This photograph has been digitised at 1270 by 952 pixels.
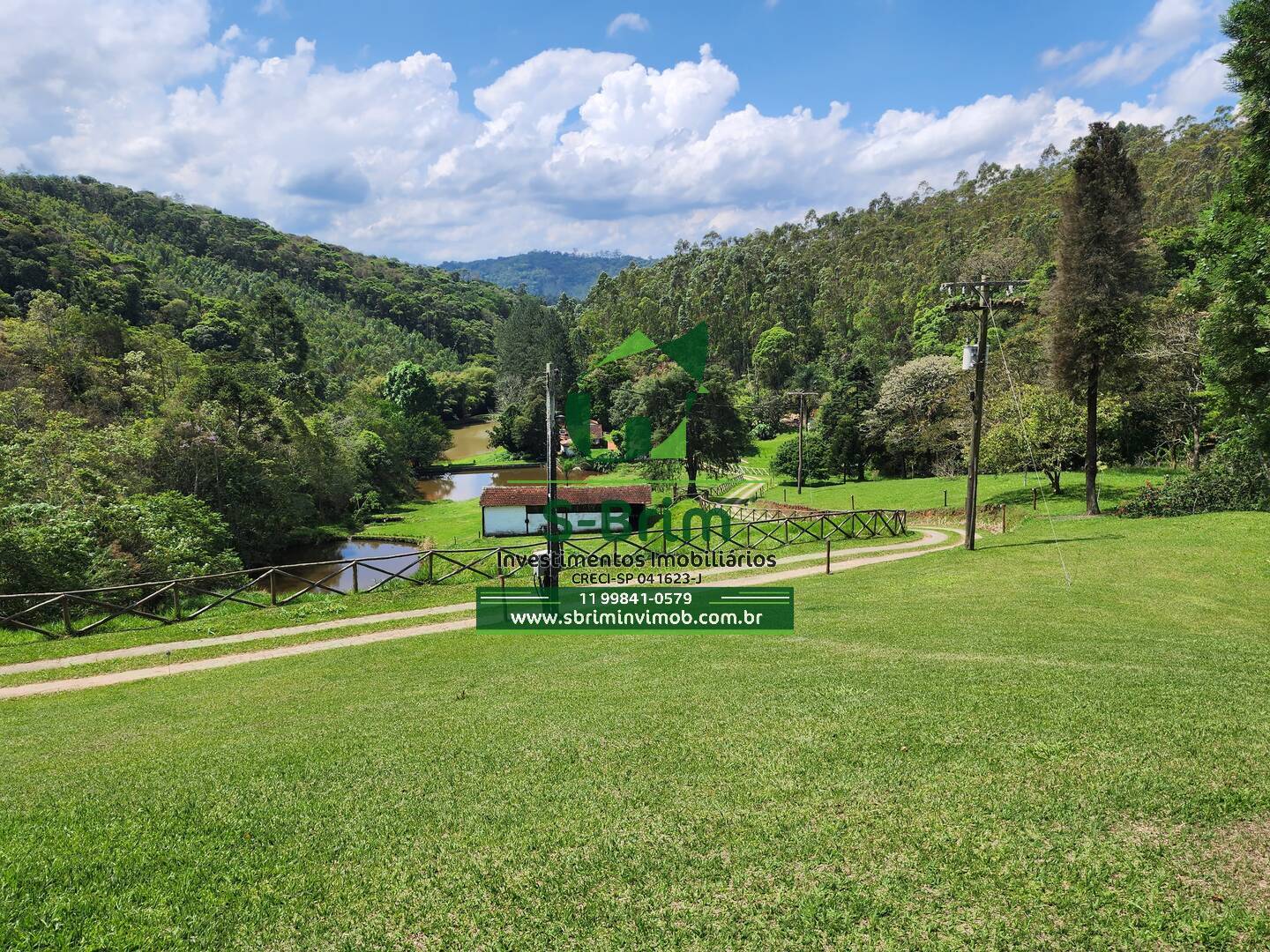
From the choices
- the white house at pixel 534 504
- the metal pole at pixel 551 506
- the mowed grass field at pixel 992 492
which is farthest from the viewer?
the white house at pixel 534 504

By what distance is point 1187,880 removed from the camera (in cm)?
409

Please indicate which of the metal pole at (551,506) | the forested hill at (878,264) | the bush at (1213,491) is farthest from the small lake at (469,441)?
the bush at (1213,491)

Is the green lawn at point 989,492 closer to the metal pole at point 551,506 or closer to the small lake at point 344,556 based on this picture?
the metal pole at point 551,506

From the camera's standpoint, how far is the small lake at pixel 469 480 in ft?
196

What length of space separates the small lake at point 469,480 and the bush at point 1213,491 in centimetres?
3936

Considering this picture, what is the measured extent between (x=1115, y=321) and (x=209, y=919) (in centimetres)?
2917

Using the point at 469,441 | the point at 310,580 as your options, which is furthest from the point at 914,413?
the point at 469,441

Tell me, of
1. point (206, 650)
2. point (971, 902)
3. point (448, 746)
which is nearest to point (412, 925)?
point (448, 746)

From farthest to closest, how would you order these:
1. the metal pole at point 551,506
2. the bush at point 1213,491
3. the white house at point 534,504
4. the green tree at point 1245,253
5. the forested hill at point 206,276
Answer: the forested hill at point 206,276 < the white house at point 534,504 < the bush at point 1213,491 < the metal pole at point 551,506 < the green tree at point 1245,253

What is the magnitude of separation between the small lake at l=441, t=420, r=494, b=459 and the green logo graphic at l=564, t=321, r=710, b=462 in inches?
1380

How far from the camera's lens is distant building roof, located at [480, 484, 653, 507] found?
125ft

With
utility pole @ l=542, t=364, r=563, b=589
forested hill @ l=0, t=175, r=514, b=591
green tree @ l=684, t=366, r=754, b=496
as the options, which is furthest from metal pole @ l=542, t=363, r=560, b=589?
green tree @ l=684, t=366, r=754, b=496

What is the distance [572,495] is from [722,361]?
67.4 meters

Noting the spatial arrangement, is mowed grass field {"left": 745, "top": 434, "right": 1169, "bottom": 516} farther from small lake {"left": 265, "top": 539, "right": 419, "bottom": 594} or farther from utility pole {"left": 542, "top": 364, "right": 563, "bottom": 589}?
small lake {"left": 265, "top": 539, "right": 419, "bottom": 594}
